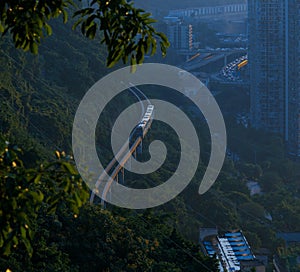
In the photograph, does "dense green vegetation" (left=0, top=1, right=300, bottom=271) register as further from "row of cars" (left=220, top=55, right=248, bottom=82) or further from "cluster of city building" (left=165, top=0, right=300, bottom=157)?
"row of cars" (left=220, top=55, right=248, bottom=82)

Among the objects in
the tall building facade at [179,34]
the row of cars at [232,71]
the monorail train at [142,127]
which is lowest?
the row of cars at [232,71]

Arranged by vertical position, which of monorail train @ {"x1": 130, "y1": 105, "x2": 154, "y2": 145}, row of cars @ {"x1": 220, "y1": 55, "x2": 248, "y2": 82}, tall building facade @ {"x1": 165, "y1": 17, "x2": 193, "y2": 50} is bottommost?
row of cars @ {"x1": 220, "y1": 55, "x2": 248, "y2": 82}

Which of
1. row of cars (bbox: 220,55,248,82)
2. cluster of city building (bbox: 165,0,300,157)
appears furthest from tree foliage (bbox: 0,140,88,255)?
row of cars (bbox: 220,55,248,82)

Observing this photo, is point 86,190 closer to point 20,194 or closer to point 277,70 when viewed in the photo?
point 20,194

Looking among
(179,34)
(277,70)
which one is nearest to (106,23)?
(277,70)

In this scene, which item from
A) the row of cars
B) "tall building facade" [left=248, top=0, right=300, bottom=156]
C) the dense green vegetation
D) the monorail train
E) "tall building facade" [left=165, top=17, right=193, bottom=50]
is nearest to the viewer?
the dense green vegetation

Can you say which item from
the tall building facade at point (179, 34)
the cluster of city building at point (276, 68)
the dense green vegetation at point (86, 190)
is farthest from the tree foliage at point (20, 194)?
the tall building facade at point (179, 34)

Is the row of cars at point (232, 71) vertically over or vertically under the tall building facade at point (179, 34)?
under

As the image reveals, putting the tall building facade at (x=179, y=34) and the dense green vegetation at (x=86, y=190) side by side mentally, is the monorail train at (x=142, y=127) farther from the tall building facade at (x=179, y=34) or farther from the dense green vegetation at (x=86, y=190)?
the tall building facade at (x=179, y=34)
